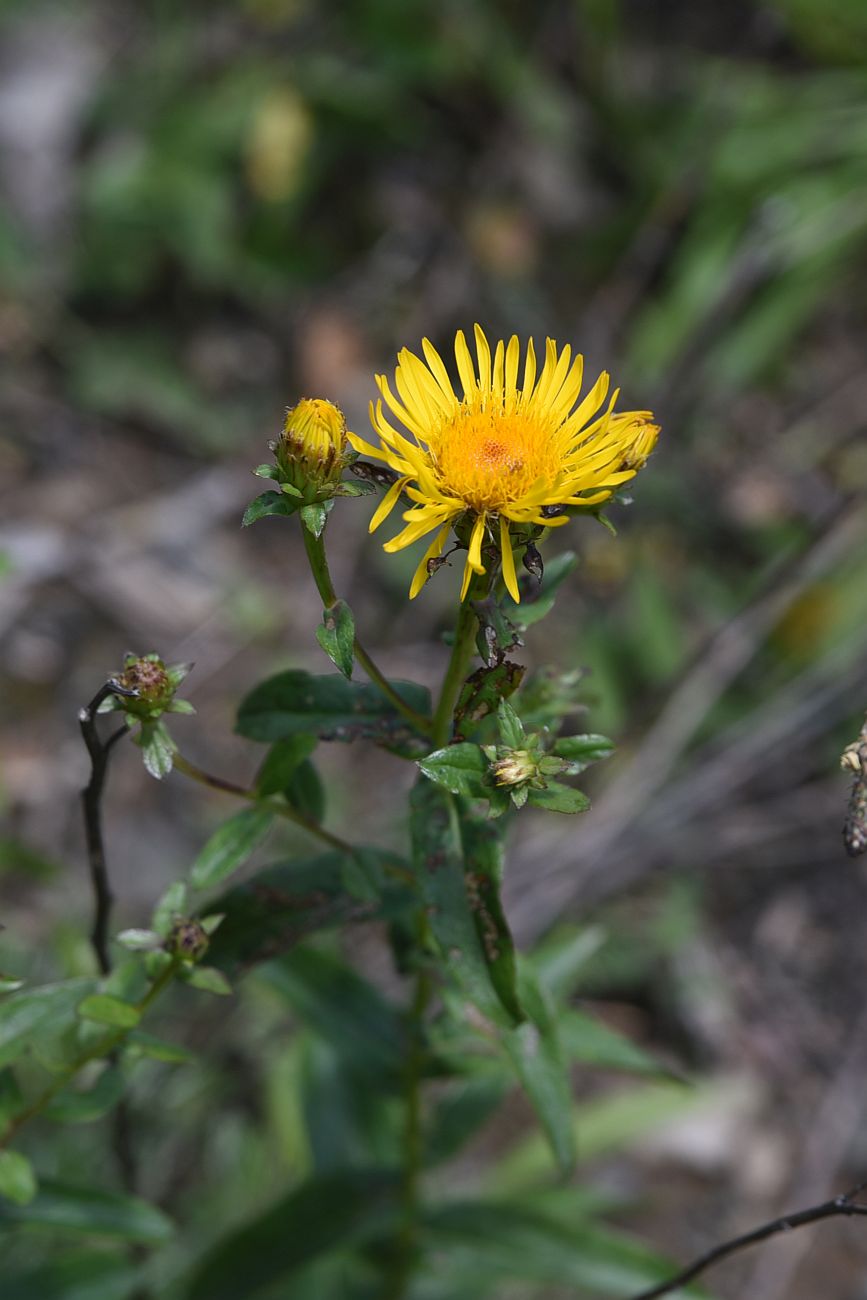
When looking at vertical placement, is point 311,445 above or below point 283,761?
above

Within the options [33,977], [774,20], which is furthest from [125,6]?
[33,977]

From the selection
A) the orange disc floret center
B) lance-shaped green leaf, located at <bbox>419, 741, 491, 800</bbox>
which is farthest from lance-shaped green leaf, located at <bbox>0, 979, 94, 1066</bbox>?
the orange disc floret center

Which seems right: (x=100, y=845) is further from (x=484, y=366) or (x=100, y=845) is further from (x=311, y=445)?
(x=484, y=366)

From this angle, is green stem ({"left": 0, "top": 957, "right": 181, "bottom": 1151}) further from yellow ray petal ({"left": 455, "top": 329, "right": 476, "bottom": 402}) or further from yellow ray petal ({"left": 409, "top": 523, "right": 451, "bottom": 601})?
yellow ray petal ({"left": 455, "top": 329, "right": 476, "bottom": 402})

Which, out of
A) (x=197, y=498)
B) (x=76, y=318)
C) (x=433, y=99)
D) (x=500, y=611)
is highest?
(x=433, y=99)

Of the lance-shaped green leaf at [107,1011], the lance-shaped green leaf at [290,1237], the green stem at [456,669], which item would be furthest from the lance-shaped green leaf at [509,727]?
the lance-shaped green leaf at [290,1237]

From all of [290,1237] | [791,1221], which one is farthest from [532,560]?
[290,1237]

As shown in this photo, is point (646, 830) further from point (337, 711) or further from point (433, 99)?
point (433, 99)
